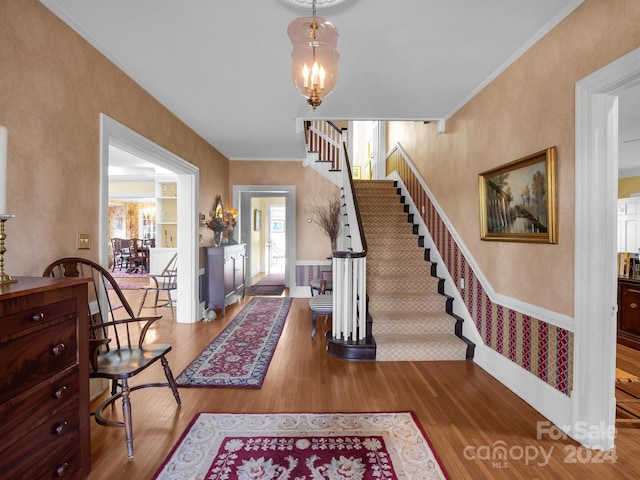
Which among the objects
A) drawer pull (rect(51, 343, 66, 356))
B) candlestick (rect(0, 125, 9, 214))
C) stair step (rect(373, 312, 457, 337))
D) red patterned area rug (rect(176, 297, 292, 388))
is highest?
candlestick (rect(0, 125, 9, 214))

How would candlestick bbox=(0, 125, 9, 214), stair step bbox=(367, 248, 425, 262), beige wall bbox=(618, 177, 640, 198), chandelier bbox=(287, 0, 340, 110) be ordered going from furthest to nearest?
beige wall bbox=(618, 177, 640, 198) → stair step bbox=(367, 248, 425, 262) → chandelier bbox=(287, 0, 340, 110) → candlestick bbox=(0, 125, 9, 214)

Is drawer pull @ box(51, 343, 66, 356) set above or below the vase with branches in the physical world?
below

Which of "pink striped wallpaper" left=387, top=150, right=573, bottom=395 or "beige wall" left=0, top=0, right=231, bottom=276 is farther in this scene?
"pink striped wallpaper" left=387, top=150, right=573, bottom=395

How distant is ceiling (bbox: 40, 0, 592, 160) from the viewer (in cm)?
214

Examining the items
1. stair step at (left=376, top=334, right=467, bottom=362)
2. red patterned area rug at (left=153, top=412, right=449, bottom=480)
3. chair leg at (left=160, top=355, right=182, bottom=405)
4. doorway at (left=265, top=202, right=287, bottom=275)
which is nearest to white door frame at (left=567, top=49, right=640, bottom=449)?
red patterned area rug at (left=153, top=412, right=449, bottom=480)

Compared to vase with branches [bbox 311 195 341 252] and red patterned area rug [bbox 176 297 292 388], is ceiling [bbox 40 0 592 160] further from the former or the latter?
red patterned area rug [bbox 176 297 292 388]

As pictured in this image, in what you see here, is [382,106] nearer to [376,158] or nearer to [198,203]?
[198,203]

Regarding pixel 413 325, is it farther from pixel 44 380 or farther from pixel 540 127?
pixel 44 380

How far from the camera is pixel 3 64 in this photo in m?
1.82

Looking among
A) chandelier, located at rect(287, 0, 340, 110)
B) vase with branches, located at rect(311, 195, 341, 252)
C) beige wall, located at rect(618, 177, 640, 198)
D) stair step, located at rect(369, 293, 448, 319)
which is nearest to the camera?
chandelier, located at rect(287, 0, 340, 110)

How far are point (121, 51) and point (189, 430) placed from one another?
9.64 feet

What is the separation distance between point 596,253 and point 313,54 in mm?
2095

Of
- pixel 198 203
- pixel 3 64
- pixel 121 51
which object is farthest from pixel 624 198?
pixel 3 64

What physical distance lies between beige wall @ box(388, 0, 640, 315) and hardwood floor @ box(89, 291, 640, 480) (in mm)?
869
